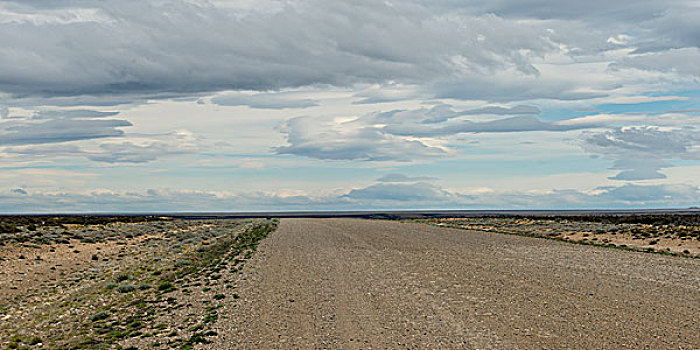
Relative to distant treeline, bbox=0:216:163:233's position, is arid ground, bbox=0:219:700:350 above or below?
below

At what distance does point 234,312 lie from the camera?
15.3 meters

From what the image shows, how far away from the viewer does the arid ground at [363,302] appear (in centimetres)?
1223

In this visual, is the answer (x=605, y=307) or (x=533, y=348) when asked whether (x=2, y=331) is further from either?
(x=605, y=307)

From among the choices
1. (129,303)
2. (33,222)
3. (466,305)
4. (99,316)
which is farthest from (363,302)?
(33,222)

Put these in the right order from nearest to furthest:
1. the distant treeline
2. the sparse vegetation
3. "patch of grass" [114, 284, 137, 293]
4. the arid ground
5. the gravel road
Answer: the gravel road
the arid ground
the sparse vegetation
"patch of grass" [114, 284, 137, 293]
the distant treeline

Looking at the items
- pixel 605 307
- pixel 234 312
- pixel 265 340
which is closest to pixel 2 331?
pixel 234 312

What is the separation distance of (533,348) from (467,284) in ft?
28.1

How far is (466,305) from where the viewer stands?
51.2ft

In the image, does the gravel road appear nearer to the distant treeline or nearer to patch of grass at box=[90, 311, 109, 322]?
patch of grass at box=[90, 311, 109, 322]

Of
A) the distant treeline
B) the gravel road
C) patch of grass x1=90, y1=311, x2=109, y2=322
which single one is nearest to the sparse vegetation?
patch of grass x1=90, y1=311, x2=109, y2=322

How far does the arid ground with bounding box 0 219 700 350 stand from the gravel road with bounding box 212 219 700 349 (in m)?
0.04

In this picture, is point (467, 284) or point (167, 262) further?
point (167, 262)

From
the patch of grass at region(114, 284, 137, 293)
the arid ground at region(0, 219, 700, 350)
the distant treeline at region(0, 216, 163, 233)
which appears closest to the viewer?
the arid ground at region(0, 219, 700, 350)

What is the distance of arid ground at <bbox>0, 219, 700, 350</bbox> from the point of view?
40.1 feet
